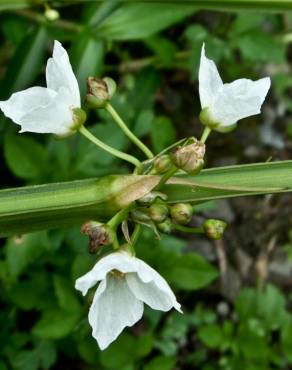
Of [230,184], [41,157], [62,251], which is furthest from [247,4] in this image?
[62,251]

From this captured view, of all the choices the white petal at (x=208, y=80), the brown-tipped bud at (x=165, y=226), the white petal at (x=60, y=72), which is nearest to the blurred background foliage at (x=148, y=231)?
the white petal at (x=208, y=80)

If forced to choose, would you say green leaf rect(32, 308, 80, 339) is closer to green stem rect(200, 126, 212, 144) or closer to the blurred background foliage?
the blurred background foliage

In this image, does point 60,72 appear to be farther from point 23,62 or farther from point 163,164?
point 23,62

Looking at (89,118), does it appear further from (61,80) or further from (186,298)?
(61,80)

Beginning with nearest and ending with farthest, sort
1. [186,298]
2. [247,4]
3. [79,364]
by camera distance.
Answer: [247,4], [79,364], [186,298]

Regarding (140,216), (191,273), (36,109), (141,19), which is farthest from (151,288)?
(141,19)

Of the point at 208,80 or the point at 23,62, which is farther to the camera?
the point at 23,62
